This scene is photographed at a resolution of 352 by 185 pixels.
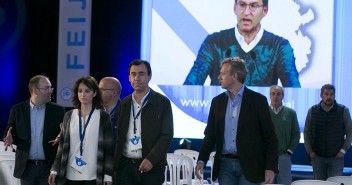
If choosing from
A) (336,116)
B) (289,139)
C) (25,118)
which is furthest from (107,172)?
(336,116)

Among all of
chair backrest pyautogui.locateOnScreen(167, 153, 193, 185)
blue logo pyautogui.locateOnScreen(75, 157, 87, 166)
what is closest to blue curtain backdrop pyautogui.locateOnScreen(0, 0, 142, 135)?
chair backrest pyautogui.locateOnScreen(167, 153, 193, 185)

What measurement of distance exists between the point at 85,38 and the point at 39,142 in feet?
14.5

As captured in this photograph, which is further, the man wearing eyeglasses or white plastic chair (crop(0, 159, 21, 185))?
the man wearing eyeglasses

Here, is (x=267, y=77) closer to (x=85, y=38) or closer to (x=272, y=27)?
(x=272, y=27)

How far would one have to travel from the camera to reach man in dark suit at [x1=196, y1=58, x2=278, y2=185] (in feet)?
12.3

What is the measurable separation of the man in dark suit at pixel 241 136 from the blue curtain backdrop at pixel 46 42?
5.27 meters

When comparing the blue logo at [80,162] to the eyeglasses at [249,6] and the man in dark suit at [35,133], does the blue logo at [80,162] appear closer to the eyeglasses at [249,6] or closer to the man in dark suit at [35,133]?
the man in dark suit at [35,133]

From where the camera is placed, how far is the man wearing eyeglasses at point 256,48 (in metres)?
8.09

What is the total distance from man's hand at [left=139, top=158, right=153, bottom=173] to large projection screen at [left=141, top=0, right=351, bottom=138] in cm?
461

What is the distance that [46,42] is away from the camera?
962cm

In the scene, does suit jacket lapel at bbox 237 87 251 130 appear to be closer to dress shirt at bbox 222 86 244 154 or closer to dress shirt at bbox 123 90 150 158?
dress shirt at bbox 222 86 244 154

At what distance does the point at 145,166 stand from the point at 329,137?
10.0ft

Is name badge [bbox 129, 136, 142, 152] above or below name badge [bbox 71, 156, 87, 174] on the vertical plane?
above

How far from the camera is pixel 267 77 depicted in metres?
8.17
